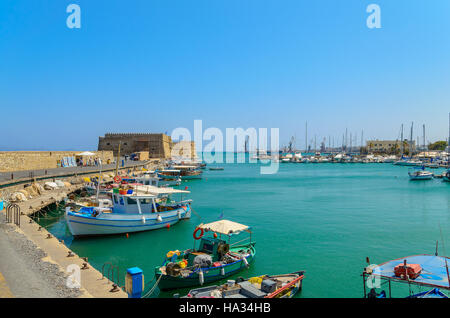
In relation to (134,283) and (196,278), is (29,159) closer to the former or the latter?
(196,278)

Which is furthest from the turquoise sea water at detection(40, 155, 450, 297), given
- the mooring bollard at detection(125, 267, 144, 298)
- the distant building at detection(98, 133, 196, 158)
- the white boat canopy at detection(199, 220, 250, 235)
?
the distant building at detection(98, 133, 196, 158)

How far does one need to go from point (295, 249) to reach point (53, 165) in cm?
3932

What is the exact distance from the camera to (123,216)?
2006cm

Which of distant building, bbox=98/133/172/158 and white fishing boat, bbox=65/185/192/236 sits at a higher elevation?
distant building, bbox=98/133/172/158

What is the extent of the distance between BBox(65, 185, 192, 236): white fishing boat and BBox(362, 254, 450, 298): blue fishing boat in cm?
1467

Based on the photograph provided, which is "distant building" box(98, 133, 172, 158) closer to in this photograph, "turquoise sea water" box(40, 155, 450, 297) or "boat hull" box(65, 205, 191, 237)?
"turquoise sea water" box(40, 155, 450, 297)

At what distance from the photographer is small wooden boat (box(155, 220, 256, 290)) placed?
12.4m

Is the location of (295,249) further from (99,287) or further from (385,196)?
(385,196)

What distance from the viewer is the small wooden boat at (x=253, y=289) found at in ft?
31.9

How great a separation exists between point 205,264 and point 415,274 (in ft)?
24.7

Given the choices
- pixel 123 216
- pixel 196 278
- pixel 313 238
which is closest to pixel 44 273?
pixel 196 278

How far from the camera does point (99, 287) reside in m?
9.59
